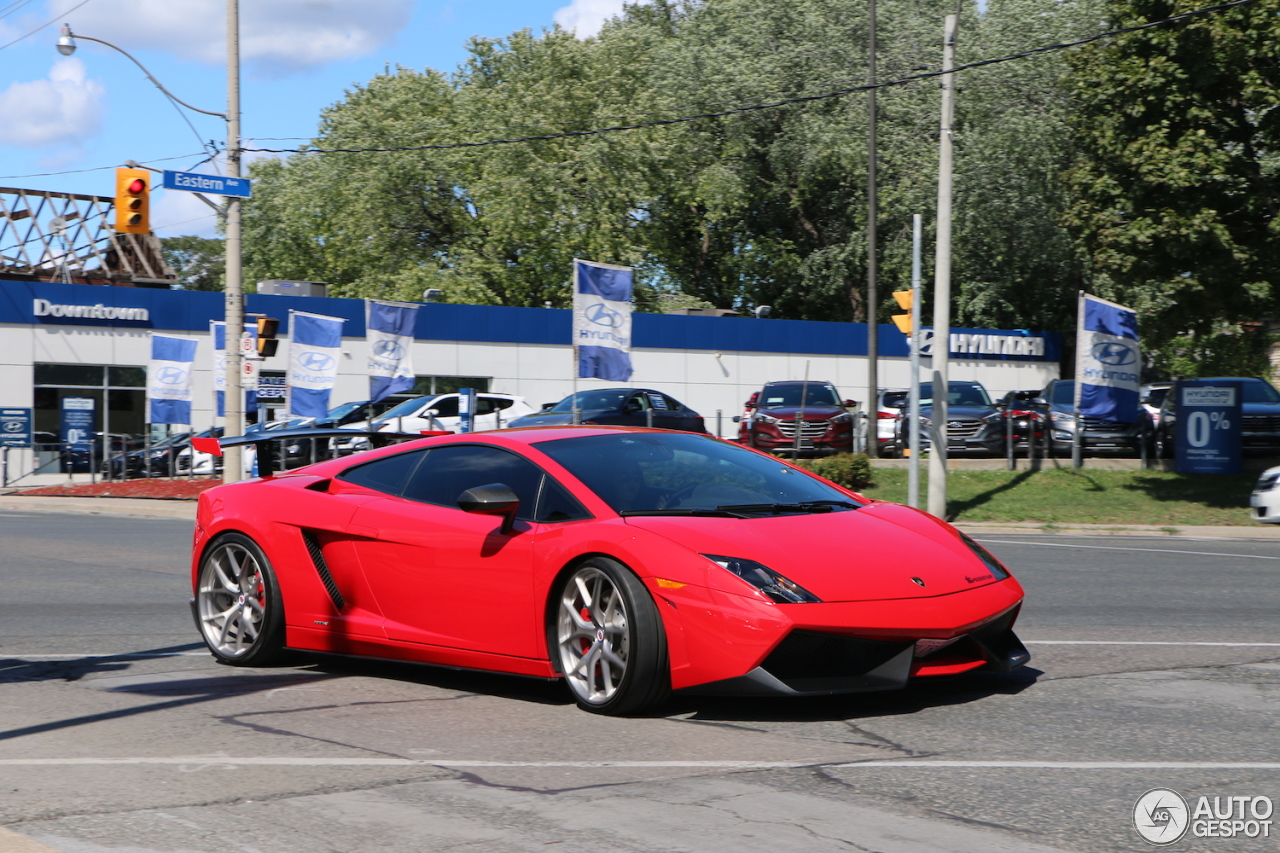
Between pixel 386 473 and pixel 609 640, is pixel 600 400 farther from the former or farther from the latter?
pixel 609 640

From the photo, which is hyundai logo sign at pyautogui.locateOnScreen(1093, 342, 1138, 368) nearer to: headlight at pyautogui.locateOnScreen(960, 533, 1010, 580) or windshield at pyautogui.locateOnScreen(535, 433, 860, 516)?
windshield at pyautogui.locateOnScreen(535, 433, 860, 516)

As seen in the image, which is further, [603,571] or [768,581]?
[603,571]

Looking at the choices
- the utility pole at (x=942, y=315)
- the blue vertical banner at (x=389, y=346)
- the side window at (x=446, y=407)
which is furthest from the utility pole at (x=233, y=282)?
the utility pole at (x=942, y=315)

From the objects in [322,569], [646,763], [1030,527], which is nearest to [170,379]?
[1030,527]

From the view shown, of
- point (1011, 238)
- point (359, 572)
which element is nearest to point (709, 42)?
point (1011, 238)

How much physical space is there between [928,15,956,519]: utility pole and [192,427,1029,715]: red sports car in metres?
14.5

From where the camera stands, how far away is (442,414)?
107ft

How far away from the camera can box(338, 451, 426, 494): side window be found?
23.7 ft

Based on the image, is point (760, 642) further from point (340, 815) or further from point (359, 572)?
point (359, 572)

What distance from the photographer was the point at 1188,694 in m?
6.43

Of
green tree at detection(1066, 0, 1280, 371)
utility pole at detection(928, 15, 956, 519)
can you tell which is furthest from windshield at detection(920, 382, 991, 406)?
utility pole at detection(928, 15, 956, 519)

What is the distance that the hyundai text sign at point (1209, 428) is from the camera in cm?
2392

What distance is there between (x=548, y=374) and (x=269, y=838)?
38.7m

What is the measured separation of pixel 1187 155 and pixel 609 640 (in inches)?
704
